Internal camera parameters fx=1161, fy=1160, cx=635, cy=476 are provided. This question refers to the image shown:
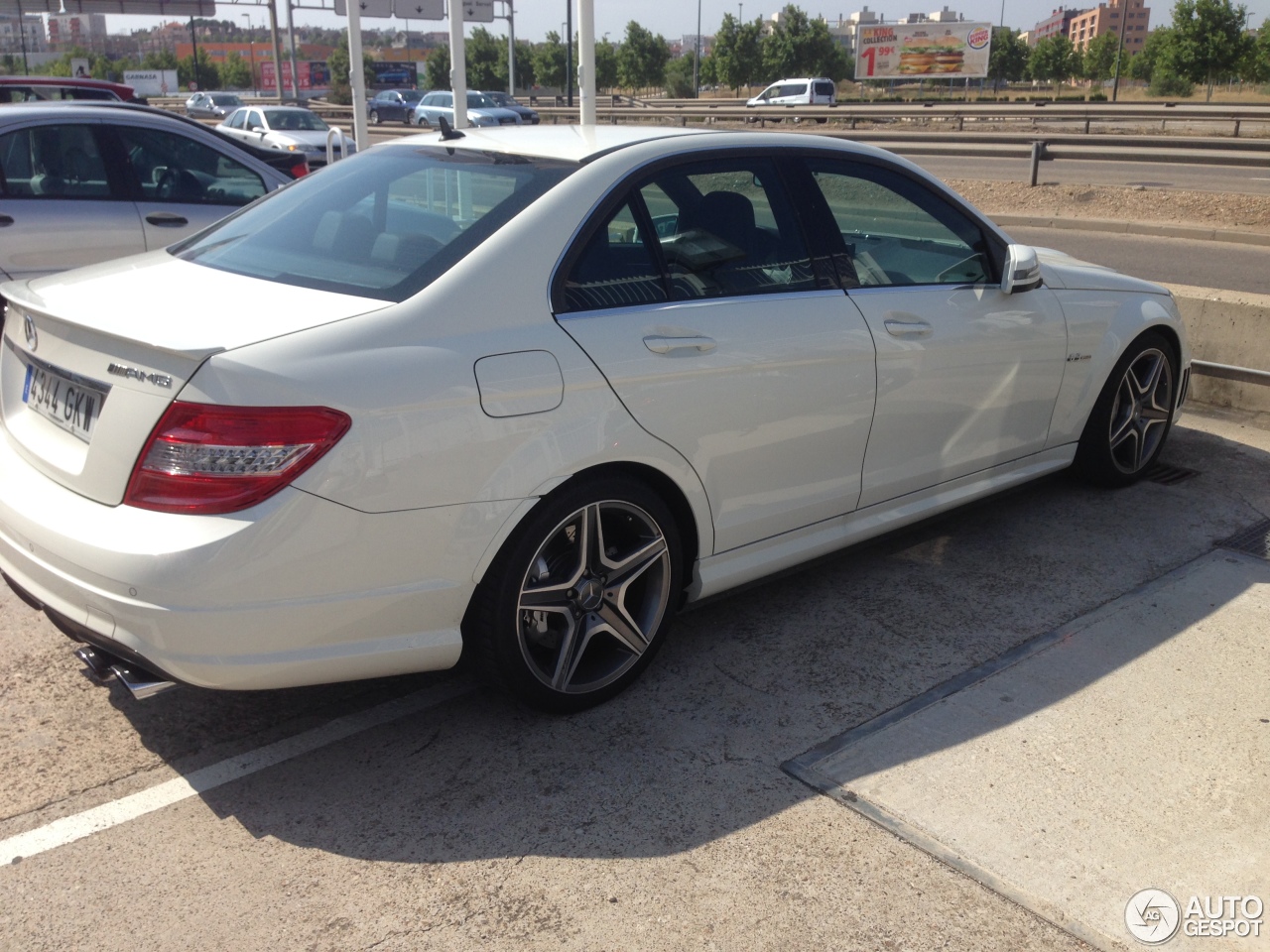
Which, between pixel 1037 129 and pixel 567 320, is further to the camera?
pixel 1037 129

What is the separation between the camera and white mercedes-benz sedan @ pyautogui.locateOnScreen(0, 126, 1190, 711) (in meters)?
2.83

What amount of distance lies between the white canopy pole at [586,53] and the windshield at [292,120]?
1953 centimetres

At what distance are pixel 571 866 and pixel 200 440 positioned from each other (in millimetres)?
1382

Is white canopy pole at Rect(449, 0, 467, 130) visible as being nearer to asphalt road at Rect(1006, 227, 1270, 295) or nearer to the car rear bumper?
asphalt road at Rect(1006, 227, 1270, 295)

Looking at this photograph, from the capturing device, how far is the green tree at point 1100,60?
99.9 meters

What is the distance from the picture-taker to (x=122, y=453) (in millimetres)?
2896

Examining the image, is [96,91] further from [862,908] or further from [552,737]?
[862,908]

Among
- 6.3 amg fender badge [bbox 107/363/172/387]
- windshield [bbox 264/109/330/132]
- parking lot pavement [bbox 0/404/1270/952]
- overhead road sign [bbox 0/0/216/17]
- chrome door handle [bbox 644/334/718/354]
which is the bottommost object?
parking lot pavement [bbox 0/404/1270/952]

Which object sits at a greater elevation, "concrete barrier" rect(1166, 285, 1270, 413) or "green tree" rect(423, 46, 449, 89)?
"green tree" rect(423, 46, 449, 89)

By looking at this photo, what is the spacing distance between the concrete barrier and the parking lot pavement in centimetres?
294

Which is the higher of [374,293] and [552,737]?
[374,293]

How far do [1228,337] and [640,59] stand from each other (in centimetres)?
9501

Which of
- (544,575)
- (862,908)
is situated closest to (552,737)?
(544,575)

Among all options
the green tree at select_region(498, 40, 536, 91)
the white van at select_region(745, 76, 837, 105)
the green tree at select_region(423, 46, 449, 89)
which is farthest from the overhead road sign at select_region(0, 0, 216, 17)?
the green tree at select_region(423, 46, 449, 89)
